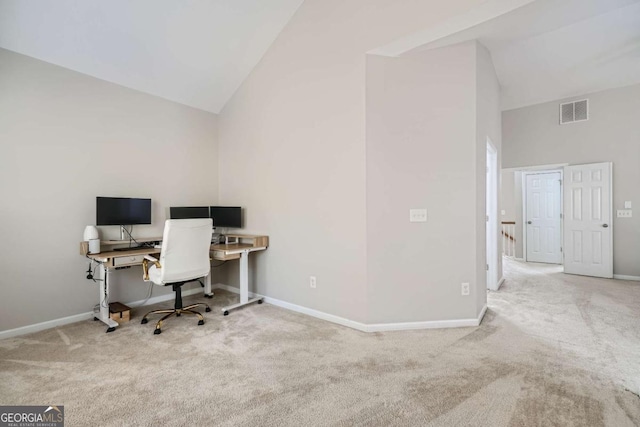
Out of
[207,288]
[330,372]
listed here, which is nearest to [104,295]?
[207,288]

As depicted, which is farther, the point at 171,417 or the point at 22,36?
the point at 22,36

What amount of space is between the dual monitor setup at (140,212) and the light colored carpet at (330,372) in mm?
1186

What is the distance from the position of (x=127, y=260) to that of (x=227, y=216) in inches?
54.1

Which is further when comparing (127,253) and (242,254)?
(242,254)

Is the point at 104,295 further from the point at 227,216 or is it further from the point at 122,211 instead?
the point at 227,216

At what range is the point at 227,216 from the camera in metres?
4.16

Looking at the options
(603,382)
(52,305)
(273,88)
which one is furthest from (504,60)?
(52,305)

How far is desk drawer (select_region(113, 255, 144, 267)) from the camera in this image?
119 inches

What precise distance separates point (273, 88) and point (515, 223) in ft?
20.7

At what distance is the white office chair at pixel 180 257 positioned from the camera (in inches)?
116

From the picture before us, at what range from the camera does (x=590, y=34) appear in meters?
3.62

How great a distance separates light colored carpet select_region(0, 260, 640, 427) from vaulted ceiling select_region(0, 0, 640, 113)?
9.20 ft

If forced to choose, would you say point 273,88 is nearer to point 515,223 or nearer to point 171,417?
point 171,417

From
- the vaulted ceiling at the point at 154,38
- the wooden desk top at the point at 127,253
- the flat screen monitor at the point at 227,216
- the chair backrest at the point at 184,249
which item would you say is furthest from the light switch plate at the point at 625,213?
the wooden desk top at the point at 127,253
